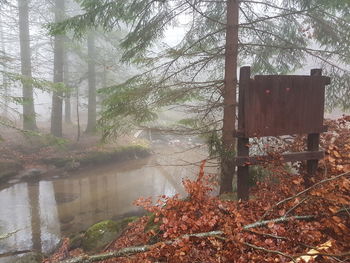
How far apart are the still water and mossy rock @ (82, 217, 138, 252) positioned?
4.55 ft

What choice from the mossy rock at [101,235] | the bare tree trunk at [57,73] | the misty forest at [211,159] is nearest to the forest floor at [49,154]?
the misty forest at [211,159]

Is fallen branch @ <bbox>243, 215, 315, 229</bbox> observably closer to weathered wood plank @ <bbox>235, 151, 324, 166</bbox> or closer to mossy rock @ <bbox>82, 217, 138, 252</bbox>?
weathered wood plank @ <bbox>235, 151, 324, 166</bbox>

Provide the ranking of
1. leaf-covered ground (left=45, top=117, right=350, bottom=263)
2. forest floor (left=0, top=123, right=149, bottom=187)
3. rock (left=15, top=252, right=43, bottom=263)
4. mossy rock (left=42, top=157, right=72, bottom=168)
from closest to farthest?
leaf-covered ground (left=45, top=117, right=350, bottom=263), rock (left=15, top=252, right=43, bottom=263), forest floor (left=0, top=123, right=149, bottom=187), mossy rock (left=42, top=157, right=72, bottom=168)

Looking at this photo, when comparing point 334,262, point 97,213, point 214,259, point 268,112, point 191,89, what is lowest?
point 97,213

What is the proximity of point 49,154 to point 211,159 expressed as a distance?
1269 cm

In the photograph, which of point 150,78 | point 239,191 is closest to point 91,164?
point 150,78

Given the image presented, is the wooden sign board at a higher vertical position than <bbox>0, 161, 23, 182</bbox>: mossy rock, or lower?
higher

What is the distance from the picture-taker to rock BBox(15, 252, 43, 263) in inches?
269

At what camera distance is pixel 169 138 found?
27094 mm

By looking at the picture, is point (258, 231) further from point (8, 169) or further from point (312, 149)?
point (8, 169)

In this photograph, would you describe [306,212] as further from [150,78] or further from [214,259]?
[150,78]

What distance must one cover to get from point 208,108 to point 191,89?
718mm

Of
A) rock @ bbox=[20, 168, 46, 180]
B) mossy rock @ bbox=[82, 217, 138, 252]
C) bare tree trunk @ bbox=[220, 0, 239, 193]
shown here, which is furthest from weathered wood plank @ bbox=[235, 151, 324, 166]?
rock @ bbox=[20, 168, 46, 180]

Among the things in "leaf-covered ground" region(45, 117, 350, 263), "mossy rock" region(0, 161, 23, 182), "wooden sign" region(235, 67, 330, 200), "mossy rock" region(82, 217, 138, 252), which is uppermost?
Answer: "wooden sign" region(235, 67, 330, 200)
